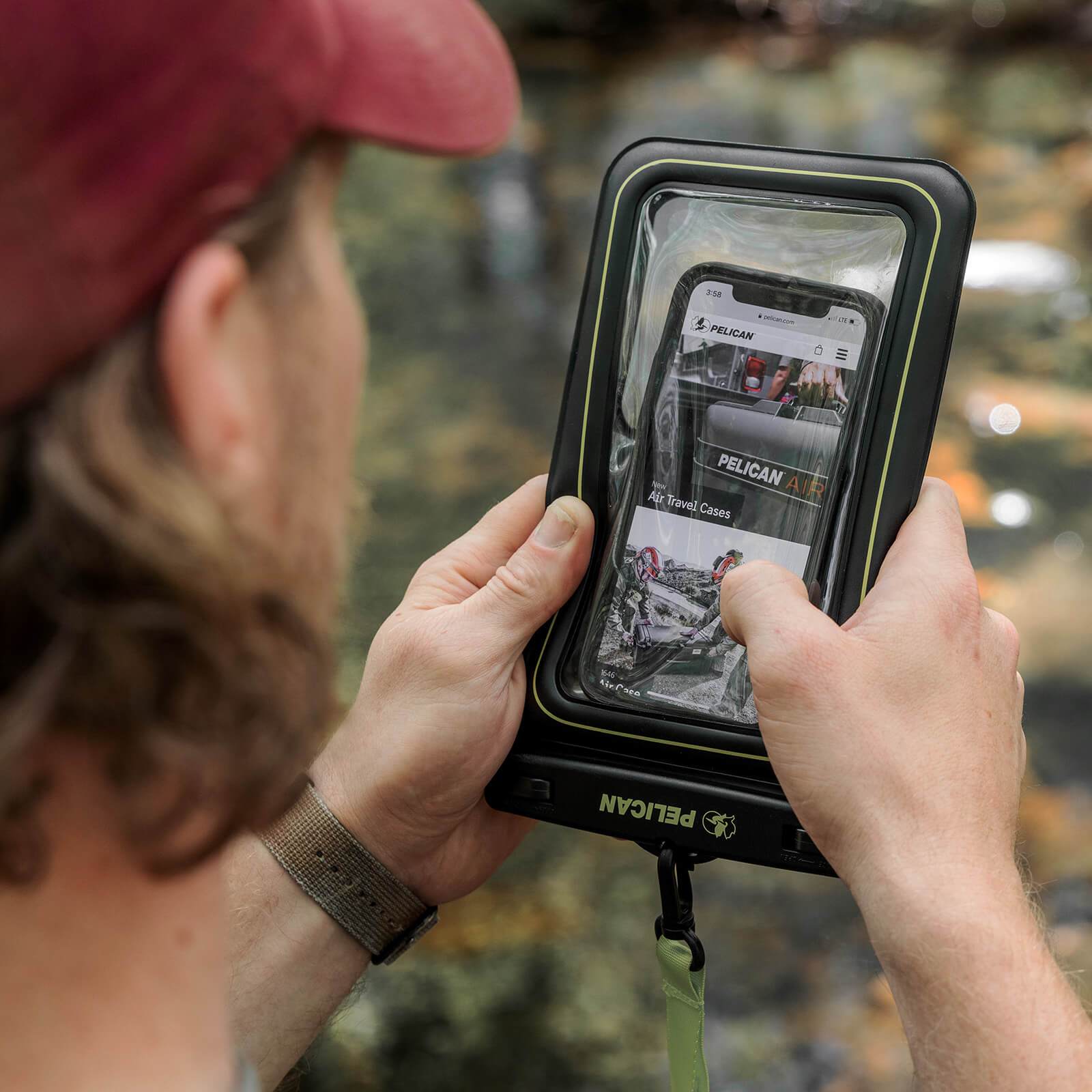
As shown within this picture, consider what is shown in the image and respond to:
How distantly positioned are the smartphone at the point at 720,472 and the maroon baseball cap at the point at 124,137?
579mm

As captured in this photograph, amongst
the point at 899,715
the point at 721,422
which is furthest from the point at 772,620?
the point at 721,422

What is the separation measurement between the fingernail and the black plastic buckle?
0.29 meters

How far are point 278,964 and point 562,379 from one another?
1.99m

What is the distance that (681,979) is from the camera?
39.1 inches

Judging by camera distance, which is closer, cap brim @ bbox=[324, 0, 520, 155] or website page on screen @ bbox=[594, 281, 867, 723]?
cap brim @ bbox=[324, 0, 520, 155]

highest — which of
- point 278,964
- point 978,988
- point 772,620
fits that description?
point 772,620

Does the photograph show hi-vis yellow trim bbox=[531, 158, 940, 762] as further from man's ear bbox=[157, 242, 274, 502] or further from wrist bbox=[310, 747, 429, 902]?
man's ear bbox=[157, 242, 274, 502]

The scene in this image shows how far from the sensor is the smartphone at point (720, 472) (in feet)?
3.39

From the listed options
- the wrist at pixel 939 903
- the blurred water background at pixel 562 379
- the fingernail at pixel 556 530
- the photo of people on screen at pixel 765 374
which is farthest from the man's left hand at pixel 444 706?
the blurred water background at pixel 562 379

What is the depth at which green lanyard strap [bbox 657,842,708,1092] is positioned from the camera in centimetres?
98

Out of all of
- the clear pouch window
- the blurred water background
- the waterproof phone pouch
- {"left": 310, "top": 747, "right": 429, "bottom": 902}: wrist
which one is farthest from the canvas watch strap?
the blurred water background

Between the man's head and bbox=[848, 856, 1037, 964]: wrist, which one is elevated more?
the man's head

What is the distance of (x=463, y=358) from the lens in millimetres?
3020

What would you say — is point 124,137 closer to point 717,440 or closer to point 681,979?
point 717,440
